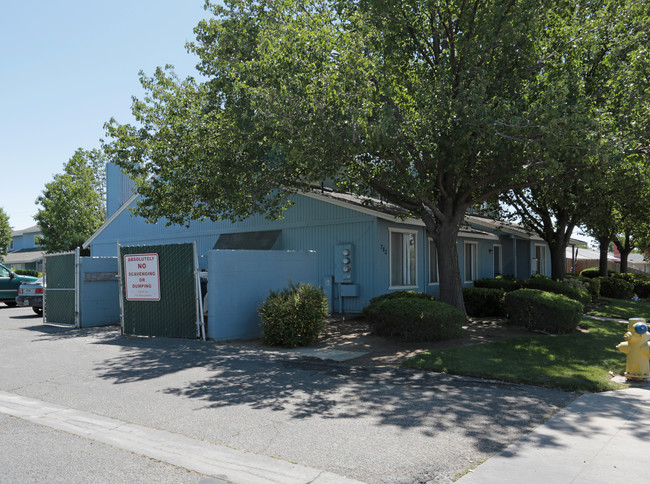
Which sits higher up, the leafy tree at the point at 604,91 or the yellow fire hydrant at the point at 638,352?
the leafy tree at the point at 604,91

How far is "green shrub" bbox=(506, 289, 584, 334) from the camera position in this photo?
12.5 metres

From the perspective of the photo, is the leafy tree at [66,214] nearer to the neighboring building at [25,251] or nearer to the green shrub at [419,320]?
the neighboring building at [25,251]

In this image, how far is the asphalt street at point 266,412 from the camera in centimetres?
470

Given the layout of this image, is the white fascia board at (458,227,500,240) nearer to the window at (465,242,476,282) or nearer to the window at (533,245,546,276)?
the window at (465,242,476,282)

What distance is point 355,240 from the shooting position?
16547 millimetres

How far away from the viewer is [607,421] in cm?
589

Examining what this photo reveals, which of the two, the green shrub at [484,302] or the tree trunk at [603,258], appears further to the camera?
the tree trunk at [603,258]

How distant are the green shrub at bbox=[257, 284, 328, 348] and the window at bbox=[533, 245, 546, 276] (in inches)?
818

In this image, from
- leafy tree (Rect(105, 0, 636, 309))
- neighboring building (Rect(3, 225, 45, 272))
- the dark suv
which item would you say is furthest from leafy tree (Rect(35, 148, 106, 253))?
leafy tree (Rect(105, 0, 636, 309))

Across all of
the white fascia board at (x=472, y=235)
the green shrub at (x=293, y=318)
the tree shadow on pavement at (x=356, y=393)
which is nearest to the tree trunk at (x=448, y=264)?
the green shrub at (x=293, y=318)

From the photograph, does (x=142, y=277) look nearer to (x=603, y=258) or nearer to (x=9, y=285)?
(x=9, y=285)

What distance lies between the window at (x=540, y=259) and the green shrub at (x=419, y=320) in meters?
19.5

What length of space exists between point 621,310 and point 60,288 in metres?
19.5

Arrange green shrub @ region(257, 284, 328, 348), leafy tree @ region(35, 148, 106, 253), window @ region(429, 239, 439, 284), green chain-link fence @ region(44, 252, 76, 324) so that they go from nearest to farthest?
green shrub @ region(257, 284, 328, 348), green chain-link fence @ region(44, 252, 76, 324), window @ region(429, 239, 439, 284), leafy tree @ region(35, 148, 106, 253)
